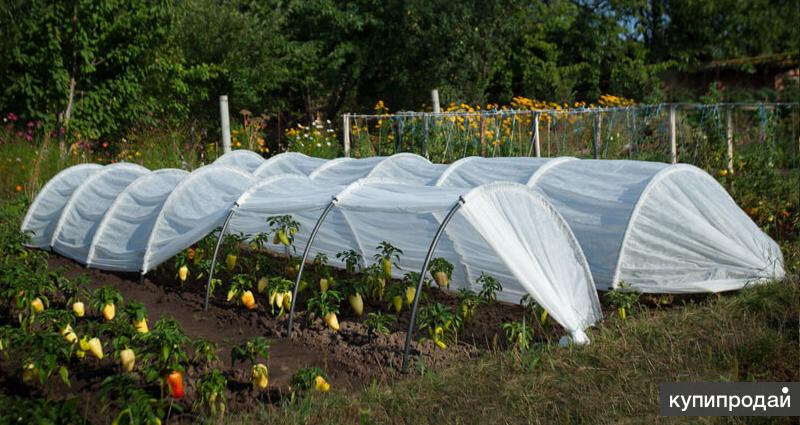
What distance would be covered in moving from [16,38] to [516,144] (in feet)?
24.2

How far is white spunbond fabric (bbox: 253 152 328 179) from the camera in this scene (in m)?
9.61

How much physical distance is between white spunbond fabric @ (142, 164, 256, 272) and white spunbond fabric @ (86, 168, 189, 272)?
201 mm

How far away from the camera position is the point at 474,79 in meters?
17.1

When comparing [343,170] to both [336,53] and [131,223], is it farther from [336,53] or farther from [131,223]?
[336,53]

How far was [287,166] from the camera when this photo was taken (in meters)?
9.82

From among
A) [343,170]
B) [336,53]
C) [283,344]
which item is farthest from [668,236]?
[336,53]

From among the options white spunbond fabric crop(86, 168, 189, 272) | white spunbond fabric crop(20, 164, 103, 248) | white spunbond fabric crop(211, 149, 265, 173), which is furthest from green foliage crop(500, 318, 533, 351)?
white spunbond fabric crop(20, 164, 103, 248)

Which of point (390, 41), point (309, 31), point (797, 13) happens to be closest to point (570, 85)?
point (390, 41)

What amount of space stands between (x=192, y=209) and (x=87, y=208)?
6.75 feet

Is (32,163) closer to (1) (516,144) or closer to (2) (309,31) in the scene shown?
(1) (516,144)

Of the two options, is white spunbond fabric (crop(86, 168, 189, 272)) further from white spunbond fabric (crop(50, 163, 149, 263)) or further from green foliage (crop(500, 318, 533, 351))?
green foliage (crop(500, 318, 533, 351))

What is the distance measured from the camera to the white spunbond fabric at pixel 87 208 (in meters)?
8.66

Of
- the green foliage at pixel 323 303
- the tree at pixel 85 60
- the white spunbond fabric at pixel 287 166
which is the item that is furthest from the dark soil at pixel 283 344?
the tree at pixel 85 60

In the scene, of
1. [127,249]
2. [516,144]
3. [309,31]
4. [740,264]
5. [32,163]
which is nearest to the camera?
[740,264]
